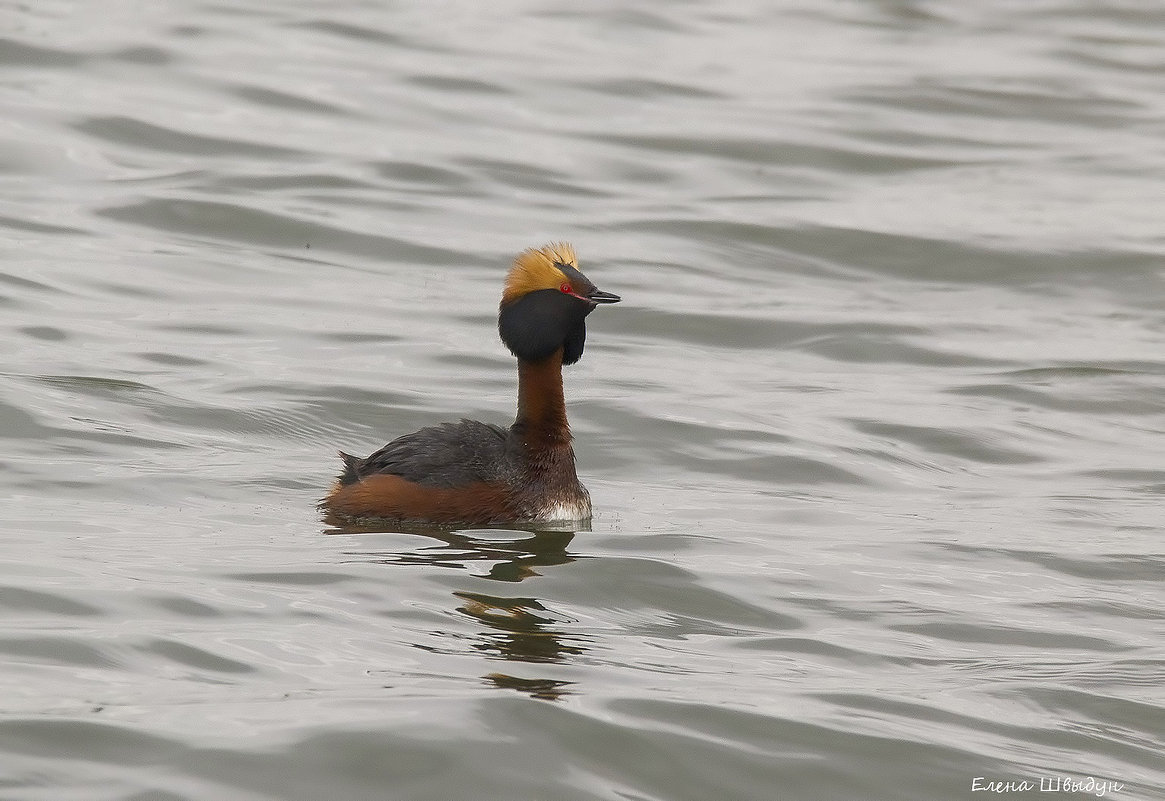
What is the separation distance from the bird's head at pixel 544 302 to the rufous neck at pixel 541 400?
9 centimetres

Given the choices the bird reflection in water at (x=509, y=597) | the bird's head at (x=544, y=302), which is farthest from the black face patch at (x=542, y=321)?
the bird reflection in water at (x=509, y=597)

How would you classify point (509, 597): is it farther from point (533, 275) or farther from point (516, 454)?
point (533, 275)

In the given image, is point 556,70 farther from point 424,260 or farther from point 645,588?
point 645,588

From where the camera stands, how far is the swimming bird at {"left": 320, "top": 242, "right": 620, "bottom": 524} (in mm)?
8359

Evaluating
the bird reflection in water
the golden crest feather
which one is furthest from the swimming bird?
the bird reflection in water

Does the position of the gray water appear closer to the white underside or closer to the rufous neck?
the white underside

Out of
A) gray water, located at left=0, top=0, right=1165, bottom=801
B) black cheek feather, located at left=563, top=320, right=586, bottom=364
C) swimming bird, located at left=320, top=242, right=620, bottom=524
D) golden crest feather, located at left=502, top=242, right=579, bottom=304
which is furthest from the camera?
black cheek feather, located at left=563, top=320, right=586, bottom=364

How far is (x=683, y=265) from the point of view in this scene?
15195 millimetres

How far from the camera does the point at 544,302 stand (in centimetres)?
864

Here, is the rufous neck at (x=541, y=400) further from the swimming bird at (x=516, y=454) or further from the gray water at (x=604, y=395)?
the gray water at (x=604, y=395)

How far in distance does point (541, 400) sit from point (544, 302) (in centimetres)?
50

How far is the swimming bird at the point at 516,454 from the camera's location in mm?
8359

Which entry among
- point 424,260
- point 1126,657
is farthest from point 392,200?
point 1126,657

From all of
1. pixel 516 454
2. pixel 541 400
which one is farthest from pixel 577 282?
pixel 516 454
